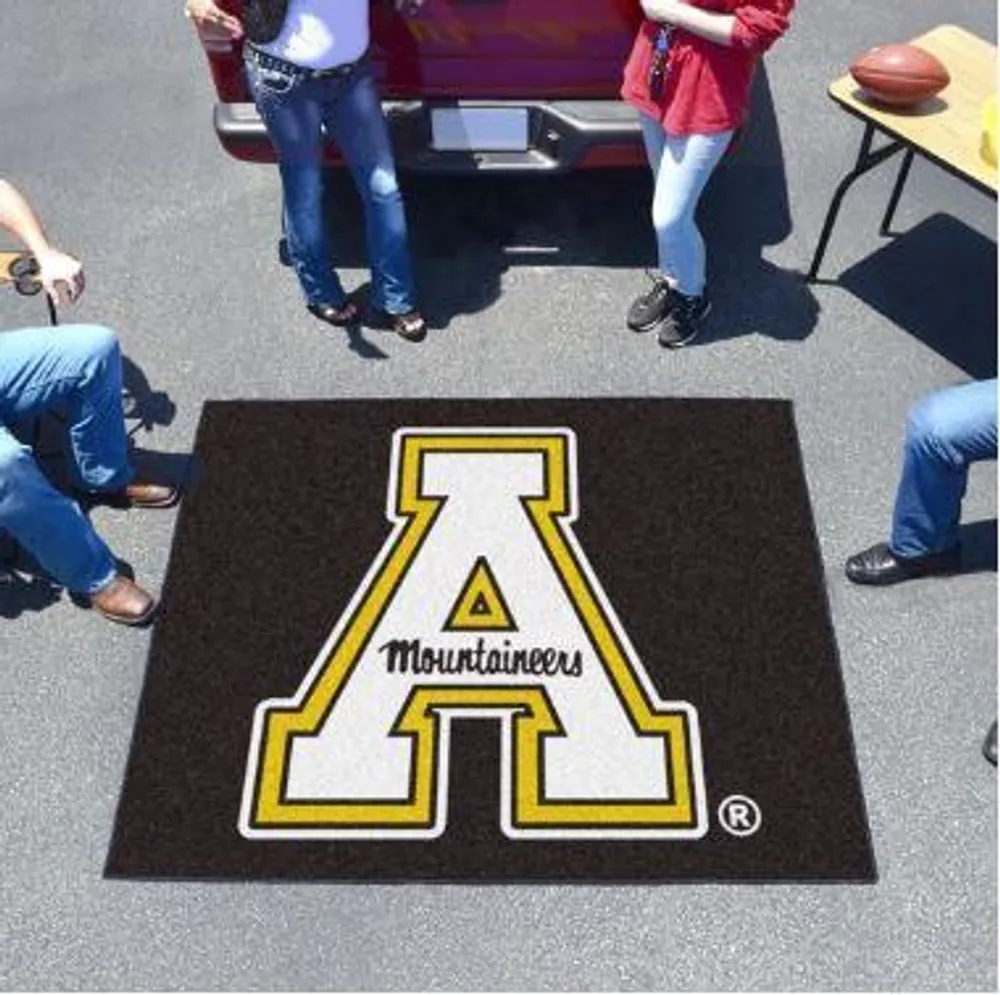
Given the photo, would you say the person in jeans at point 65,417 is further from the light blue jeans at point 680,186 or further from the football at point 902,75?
the football at point 902,75

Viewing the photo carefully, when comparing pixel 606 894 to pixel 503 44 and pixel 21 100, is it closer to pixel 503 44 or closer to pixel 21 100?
pixel 503 44

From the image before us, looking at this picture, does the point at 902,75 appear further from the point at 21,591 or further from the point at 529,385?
the point at 21,591

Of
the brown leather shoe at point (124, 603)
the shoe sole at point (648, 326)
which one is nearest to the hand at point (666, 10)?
the shoe sole at point (648, 326)

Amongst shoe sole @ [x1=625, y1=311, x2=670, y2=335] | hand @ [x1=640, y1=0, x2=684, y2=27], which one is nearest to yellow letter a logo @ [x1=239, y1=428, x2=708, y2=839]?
shoe sole @ [x1=625, y1=311, x2=670, y2=335]

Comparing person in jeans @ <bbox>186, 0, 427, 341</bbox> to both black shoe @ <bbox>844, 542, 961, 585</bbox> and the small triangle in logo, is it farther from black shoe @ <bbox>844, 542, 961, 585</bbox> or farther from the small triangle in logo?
black shoe @ <bbox>844, 542, 961, 585</bbox>

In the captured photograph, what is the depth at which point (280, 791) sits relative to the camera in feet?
10.5

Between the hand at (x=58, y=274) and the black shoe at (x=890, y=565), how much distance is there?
97.1 inches

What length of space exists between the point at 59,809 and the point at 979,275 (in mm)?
3714

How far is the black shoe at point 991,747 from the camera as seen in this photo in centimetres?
322

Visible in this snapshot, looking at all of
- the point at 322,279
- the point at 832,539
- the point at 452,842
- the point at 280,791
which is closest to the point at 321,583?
the point at 280,791

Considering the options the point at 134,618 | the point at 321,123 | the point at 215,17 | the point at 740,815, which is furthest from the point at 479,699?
the point at 215,17

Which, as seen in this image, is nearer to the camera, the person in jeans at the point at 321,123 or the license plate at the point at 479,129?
the person in jeans at the point at 321,123

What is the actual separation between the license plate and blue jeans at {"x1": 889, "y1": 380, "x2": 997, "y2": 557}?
1.63 meters

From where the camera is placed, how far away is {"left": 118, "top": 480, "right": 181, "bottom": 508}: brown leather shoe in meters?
3.79
